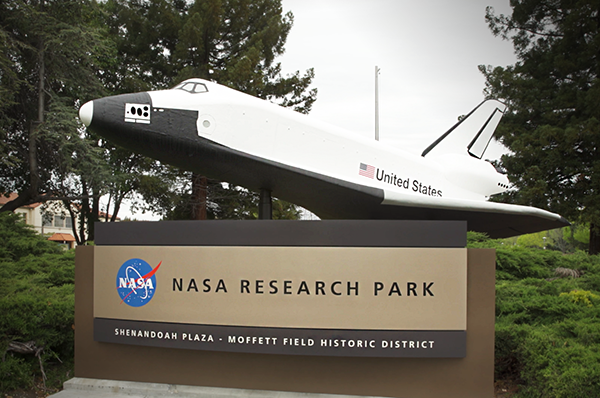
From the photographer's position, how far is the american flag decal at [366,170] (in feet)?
21.1

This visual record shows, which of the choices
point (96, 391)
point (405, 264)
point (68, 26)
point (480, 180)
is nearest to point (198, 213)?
point (68, 26)

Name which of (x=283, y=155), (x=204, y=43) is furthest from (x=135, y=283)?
(x=204, y=43)

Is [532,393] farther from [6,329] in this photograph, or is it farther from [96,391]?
[6,329]

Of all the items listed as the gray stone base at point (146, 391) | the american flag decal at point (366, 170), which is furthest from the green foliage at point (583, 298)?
the gray stone base at point (146, 391)

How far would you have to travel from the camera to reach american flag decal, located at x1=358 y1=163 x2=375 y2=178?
254 inches

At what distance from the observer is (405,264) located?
411cm

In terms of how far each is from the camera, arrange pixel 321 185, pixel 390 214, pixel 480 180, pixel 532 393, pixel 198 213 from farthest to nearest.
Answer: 1. pixel 198 213
2. pixel 480 180
3. pixel 390 214
4. pixel 321 185
5. pixel 532 393

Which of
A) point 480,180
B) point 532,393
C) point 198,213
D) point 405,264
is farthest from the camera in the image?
point 198,213

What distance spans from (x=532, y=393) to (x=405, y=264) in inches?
81.4

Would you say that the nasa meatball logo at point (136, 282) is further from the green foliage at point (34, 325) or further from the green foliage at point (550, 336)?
the green foliage at point (550, 336)

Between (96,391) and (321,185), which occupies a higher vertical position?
(321,185)

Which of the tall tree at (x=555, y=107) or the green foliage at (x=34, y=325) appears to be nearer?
the green foliage at (x=34, y=325)

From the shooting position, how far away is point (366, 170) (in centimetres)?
653

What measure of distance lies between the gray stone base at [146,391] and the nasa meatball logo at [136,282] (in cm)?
95
